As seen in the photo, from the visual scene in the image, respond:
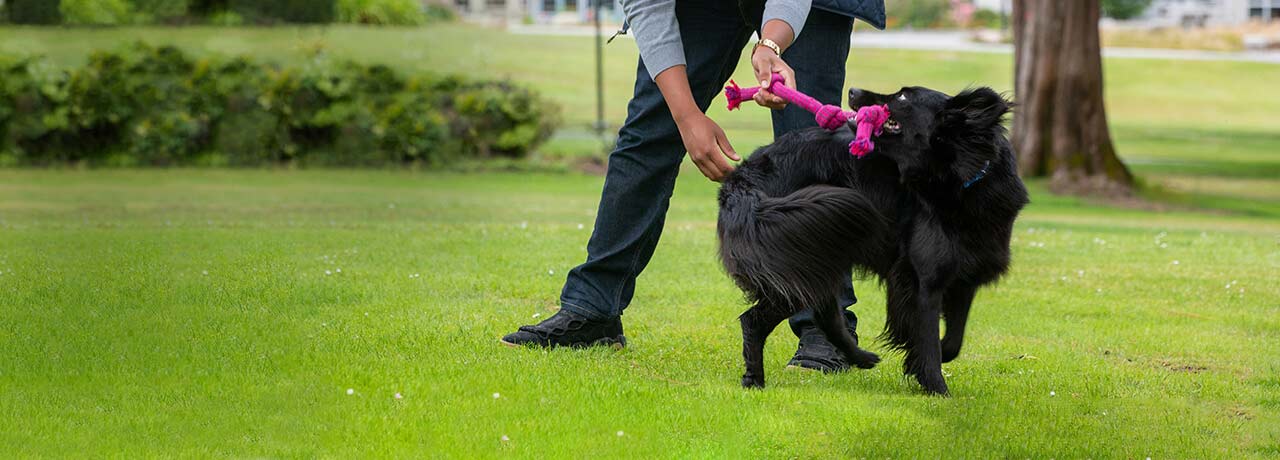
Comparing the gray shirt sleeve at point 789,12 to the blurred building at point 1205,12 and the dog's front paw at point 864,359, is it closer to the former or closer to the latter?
the dog's front paw at point 864,359

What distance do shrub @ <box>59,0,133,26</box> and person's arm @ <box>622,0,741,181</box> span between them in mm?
19768

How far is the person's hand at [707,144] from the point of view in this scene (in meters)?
4.32

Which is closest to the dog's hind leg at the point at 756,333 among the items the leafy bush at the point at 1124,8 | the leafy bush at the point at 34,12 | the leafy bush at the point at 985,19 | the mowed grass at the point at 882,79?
the mowed grass at the point at 882,79

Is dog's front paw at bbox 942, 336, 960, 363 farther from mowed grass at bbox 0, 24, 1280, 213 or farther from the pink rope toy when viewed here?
mowed grass at bbox 0, 24, 1280, 213

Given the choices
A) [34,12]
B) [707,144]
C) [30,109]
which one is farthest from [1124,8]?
[707,144]

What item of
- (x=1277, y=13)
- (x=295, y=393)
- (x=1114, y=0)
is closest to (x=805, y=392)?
(x=295, y=393)

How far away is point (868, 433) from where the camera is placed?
385 centimetres

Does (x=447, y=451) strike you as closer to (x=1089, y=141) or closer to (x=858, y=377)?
(x=858, y=377)

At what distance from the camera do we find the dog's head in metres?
4.19

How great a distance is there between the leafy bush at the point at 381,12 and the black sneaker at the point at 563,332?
2414 cm

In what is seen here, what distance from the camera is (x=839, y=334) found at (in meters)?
4.62

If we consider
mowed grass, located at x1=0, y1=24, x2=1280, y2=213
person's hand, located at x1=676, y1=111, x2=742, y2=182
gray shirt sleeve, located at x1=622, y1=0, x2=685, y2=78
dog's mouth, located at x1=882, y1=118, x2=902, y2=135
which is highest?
gray shirt sleeve, located at x1=622, y1=0, x2=685, y2=78

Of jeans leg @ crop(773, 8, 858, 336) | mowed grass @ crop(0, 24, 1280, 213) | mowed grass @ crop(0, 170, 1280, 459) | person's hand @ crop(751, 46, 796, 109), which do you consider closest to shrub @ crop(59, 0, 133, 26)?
mowed grass @ crop(0, 24, 1280, 213)

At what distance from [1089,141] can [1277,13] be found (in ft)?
120
